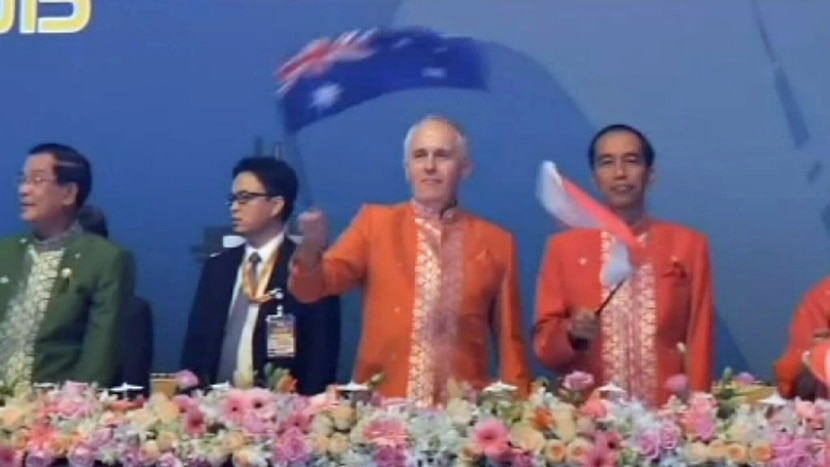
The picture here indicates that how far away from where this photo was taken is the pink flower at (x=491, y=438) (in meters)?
2.78

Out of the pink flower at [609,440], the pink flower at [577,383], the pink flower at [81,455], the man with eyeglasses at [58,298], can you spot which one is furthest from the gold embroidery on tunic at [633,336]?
the pink flower at [81,455]

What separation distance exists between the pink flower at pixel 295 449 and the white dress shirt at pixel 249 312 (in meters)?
0.89

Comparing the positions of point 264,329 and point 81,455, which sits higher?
point 264,329

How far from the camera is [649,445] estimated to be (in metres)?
2.76

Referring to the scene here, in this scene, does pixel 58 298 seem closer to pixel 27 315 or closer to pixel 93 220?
pixel 27 315

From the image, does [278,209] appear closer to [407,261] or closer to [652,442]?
[407,261]

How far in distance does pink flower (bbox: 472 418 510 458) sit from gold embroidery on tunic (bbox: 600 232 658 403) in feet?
2.87

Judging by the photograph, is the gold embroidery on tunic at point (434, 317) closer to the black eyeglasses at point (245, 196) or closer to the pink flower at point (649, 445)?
the black eyeglasses at point (245, 196)

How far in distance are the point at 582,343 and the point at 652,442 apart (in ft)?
2.68

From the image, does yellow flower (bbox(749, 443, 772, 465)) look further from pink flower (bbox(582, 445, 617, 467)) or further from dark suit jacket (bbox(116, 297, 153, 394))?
dark suit jacket (bbox(116, 297, 153, 394))

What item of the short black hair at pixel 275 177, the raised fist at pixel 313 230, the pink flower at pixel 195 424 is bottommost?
the pink flower at pixel 195 424

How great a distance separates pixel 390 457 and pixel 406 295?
90cm

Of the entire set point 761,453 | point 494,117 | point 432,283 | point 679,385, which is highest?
point 494,117

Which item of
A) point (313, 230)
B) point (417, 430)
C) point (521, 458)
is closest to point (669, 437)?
point (521, 458)
